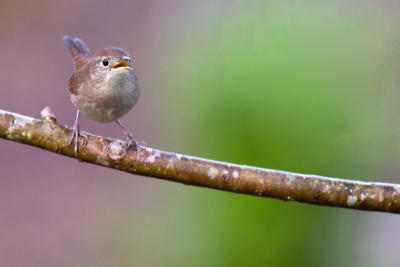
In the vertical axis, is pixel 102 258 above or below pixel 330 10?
below

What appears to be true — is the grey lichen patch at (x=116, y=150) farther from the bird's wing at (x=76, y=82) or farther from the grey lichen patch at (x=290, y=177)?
the grey lichen patch at (x=290, y=177)

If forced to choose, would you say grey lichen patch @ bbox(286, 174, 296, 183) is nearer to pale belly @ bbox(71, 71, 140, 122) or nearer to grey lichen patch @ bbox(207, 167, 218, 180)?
grey lichen patch @ bbox(207, 167, 218, 180)

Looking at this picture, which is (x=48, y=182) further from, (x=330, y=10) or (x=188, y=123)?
(x=330, y=10)

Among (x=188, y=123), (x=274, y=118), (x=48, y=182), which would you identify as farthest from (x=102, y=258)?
(x=274, y=118)

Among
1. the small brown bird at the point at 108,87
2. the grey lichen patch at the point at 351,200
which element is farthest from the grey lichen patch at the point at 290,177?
the small brown bird at the point at 108,87

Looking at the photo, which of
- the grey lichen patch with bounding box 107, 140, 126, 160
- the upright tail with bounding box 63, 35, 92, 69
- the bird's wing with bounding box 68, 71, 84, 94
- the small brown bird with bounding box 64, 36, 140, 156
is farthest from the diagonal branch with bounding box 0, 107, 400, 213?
the upright tail with bounding box 63, 35, 92, 69
